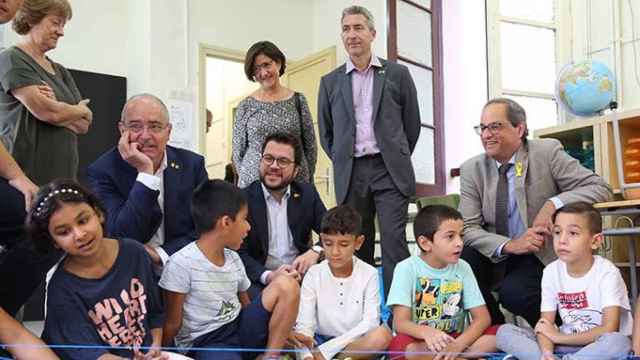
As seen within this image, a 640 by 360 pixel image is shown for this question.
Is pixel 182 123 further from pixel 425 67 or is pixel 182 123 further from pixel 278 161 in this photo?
pixel 278 161

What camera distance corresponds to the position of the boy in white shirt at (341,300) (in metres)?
2.59

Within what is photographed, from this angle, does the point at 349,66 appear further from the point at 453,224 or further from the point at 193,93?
the point at 193,93

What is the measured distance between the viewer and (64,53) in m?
6.08

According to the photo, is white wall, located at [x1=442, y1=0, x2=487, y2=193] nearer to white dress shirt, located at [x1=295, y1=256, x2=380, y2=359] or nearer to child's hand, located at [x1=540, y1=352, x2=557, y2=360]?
white dress shirt, located at [x1=295, y1=256, x2=380, y2=359]

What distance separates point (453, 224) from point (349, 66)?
119cm

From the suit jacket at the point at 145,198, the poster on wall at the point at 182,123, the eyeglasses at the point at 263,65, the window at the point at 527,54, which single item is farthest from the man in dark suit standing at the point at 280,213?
the poster on wall at the point at 182,123

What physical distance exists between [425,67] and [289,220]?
333 cm

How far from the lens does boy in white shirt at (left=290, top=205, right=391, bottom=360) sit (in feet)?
8.48

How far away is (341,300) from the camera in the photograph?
2699mm

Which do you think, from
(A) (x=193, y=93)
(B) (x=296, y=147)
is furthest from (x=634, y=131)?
(A) (x=193, y=93)

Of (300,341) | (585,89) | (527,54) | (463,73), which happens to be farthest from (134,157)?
(463,73)

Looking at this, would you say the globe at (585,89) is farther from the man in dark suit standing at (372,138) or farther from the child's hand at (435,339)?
the child's hand at (435,339)

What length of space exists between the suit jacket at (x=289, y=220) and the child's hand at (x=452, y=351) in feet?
2.54

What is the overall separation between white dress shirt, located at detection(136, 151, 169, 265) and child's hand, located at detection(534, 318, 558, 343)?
4.35 ft
